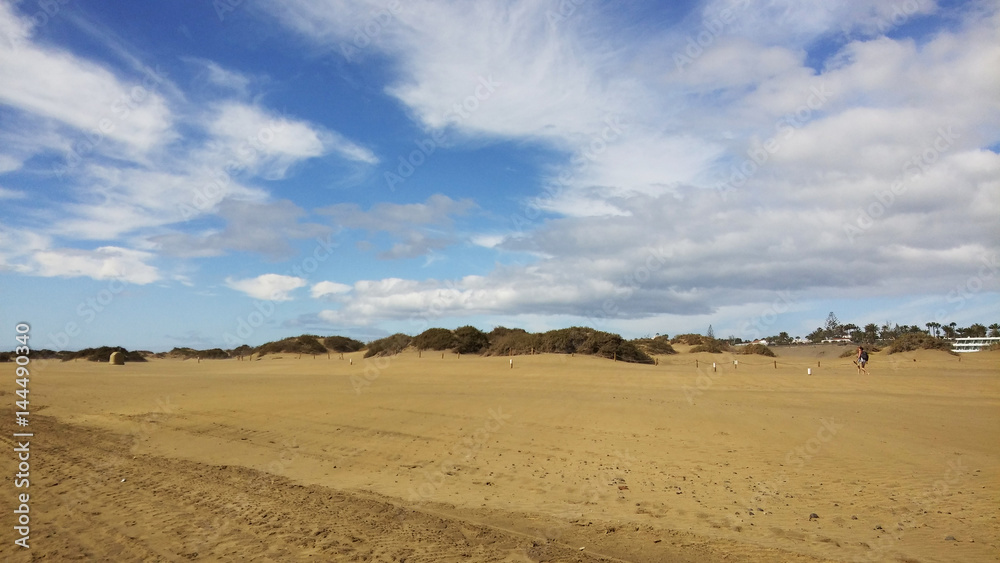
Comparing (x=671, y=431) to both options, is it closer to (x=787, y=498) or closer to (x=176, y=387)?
(x=787, y=498)

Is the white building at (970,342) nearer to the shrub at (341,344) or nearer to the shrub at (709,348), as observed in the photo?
the shrub at (709,348)

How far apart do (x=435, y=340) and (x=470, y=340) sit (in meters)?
3.01

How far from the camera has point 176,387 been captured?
26.0 m

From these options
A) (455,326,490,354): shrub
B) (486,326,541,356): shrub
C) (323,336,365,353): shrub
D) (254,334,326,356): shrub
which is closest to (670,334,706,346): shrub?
(486,326,541,356): shrub

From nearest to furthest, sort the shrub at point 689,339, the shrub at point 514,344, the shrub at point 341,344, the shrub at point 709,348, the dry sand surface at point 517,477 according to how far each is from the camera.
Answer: the dry sand surface at point 517,477 < the shrub at point 514,344 < the shrub at point 709,348 < the shrub at point 689,339 < the shrub at point 341,344

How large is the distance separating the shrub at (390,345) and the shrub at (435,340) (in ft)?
4.70

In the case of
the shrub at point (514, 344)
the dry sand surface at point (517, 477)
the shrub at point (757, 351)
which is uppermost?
the shrub at point (514, 344)

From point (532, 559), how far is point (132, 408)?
1896cm

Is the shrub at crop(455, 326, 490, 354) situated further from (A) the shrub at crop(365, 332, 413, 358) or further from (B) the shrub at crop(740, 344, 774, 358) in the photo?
(B) the shrub at crop(740, 344, 774, 358)

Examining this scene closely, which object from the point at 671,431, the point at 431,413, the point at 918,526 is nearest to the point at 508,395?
the point at 431,413

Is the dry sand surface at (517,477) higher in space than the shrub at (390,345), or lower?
lower

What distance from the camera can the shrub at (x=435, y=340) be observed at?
4653 cm

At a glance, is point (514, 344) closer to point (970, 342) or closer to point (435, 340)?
point (435, 340)

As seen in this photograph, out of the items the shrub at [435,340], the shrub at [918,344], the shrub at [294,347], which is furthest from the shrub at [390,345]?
the shrub at [918,344]
